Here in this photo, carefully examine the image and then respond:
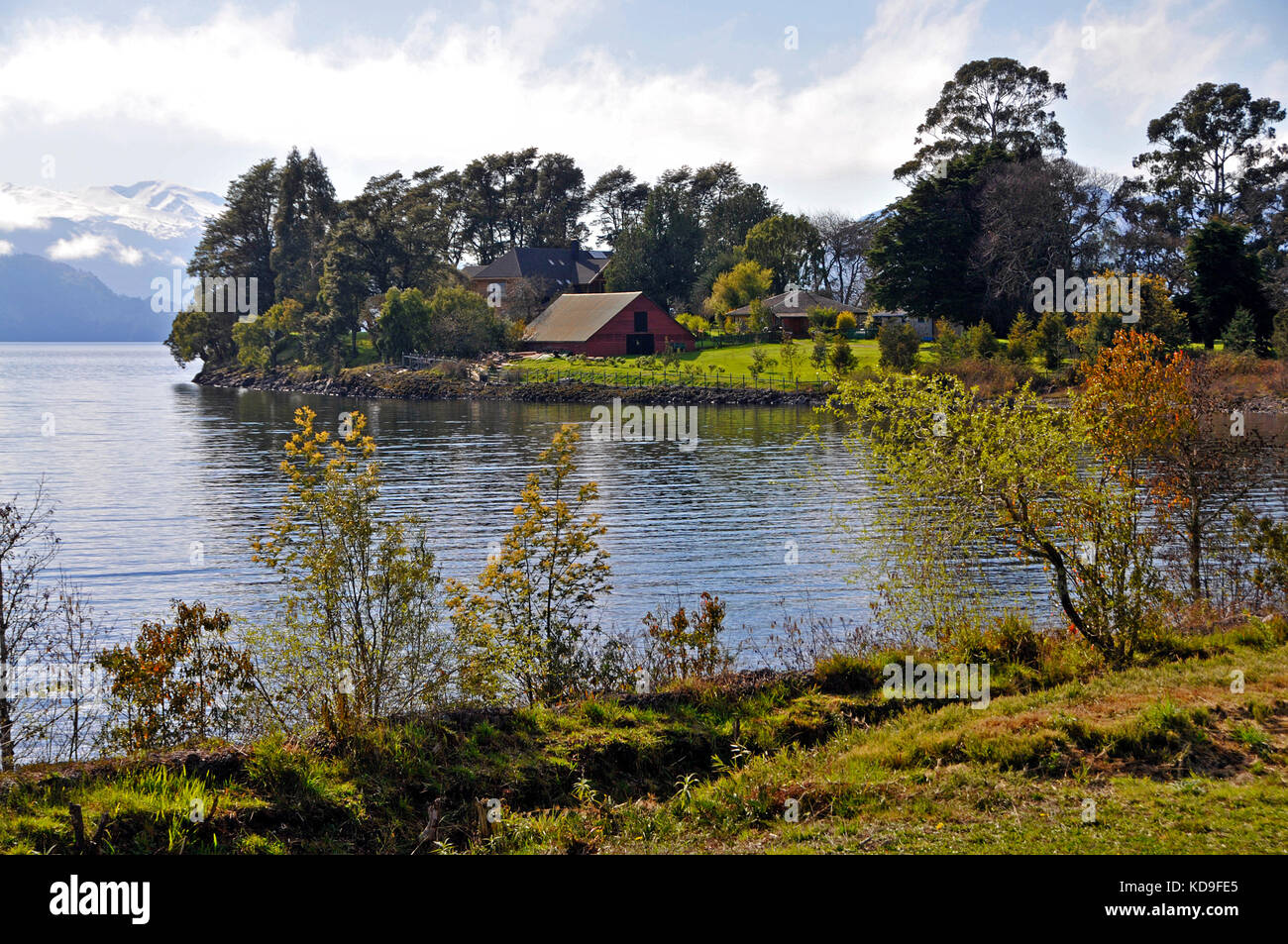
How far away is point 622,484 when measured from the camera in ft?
136

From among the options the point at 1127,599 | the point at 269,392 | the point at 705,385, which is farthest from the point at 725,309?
the point at 1127,599

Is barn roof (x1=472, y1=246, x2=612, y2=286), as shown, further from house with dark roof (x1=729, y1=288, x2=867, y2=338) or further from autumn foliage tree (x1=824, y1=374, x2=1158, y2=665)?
autumn foliage tree (x1=824, y1=374, x2=1158, y2=665)

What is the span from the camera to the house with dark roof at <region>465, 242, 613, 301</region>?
120 metres

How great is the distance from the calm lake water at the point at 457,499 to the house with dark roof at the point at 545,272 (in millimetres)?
45563

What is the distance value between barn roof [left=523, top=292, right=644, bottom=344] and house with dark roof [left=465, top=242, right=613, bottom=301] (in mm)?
10441

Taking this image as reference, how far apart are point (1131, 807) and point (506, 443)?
1898 inches

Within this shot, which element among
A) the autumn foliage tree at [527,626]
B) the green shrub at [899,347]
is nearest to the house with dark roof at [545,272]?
the green shrub at [899,347]
